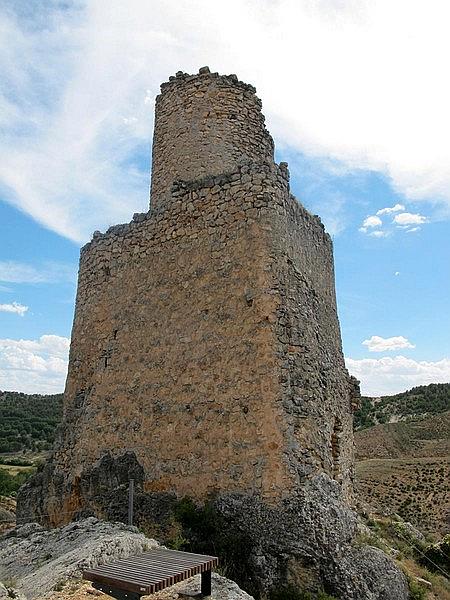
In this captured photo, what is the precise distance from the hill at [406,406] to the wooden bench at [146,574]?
44808 mm

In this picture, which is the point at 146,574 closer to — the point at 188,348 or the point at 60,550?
the point at 60,550

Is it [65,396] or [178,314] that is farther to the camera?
[65,396]

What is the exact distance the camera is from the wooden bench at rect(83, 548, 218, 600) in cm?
378

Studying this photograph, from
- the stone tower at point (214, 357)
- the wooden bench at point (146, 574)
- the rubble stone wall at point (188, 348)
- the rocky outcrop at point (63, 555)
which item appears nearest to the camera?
the wooden bench at point (146, 574)

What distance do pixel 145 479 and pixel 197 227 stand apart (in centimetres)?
401

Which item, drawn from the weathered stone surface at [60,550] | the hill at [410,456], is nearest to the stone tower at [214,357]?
the weathered stone surface at [60,550]

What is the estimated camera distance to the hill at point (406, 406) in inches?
1940

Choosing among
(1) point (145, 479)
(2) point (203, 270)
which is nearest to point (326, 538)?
(1) point (145, 479)

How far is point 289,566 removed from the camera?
6.20 metres

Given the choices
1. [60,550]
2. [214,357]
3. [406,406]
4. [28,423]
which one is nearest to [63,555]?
[60,550]

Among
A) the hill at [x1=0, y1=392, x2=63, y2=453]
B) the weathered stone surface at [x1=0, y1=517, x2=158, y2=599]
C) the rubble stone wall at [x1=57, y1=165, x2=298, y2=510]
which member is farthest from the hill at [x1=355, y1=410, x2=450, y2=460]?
the weathered stone surface at [x1=0, y1=517, x2=158, y2=599]

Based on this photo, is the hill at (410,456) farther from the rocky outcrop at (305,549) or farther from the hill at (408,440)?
the rocky outcrop at (305,549)

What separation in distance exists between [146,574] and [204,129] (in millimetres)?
7800

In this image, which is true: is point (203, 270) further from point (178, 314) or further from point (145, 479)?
point (145, 479)
